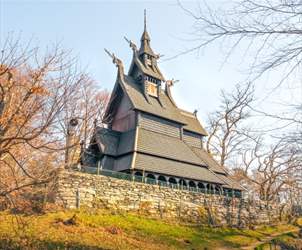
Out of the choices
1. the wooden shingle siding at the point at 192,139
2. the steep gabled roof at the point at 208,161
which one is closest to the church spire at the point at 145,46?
A: the wooden shingle siding at the point at 192,139

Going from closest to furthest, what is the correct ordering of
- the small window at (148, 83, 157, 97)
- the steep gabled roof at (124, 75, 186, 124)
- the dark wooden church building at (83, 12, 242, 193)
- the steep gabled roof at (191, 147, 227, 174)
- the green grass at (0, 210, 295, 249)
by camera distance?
the green grass at (0, 210, 295, 249) < the dark wooden church building at (83, 12, 242, 193) < the steep gabled roof at (124, 75, 186, 124) < the steep gabled roof at (191, 147, 227, 174) < the small window at (148, 83, 157, 97)

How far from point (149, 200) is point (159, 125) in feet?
32.0

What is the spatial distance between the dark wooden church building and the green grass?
5.38 meters

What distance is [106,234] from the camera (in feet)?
43.6

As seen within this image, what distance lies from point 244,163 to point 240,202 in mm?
14333

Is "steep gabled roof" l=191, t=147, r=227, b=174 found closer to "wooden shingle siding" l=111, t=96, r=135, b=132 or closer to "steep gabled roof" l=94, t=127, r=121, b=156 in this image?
"wooden shingle siding" l=111, t=96, r=135, b=132

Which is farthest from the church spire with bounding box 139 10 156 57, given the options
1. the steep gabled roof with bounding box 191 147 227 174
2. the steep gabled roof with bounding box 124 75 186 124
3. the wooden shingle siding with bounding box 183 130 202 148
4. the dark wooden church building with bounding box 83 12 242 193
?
the steep gabled roof with bounding box 191 147 227 174

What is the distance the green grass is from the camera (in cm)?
1056

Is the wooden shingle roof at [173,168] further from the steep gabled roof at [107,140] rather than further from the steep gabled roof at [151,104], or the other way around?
the steep gabled roof at [151,104]

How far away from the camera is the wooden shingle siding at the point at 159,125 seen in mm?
27094

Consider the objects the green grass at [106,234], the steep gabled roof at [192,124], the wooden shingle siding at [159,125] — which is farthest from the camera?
the steep gabled roof at [192,124]

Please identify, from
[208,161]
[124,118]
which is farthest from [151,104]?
[208,161]

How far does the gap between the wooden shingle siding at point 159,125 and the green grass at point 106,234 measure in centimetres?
1024

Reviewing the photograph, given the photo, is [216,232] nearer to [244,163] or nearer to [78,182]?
[78,182]
